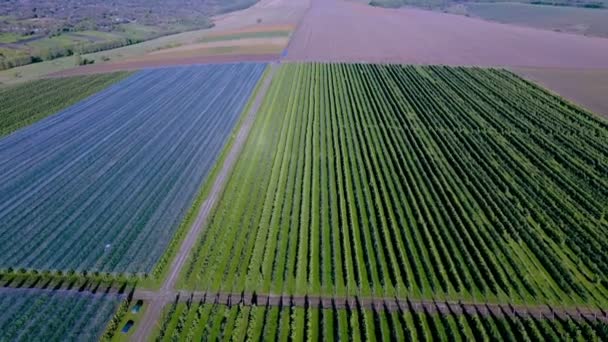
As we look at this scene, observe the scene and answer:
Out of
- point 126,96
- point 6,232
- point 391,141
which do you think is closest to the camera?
point 6,232

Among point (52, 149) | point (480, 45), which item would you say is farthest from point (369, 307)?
point (480, 45)

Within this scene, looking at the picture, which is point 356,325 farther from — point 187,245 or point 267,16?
point 267,16

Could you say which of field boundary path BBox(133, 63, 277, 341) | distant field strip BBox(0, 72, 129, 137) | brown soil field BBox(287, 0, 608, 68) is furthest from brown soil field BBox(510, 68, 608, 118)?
distant field strip BBox(0, 72, 129, 137)

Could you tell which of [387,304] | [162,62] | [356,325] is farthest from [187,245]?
[162,62]

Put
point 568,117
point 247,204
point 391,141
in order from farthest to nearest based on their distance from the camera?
point 568,117 < point 391,141 < point 247,204

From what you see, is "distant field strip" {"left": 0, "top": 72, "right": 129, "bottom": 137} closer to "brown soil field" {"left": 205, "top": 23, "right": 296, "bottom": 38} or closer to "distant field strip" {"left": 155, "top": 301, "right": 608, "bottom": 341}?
"brown soil field" {"left": 205, "top": 23, "right": 296, "bottom": 38}

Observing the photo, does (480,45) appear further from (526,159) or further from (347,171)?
(347,171)

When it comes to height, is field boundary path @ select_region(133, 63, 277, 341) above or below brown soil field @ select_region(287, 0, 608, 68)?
below
